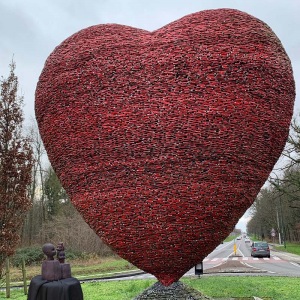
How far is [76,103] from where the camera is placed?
618 cm

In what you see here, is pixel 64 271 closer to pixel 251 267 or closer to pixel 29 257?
pixel 251 267

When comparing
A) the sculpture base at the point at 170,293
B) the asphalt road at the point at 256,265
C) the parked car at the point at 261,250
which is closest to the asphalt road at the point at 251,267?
the asphalt road at the point at 256,265

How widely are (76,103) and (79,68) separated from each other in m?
0.57

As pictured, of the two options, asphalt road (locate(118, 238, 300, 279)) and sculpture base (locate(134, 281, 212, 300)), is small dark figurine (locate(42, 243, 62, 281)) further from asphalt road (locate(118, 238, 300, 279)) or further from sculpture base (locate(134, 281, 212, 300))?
asphalt road (locate(118, 238, 300, 279))

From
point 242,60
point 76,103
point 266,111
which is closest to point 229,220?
point 266,111

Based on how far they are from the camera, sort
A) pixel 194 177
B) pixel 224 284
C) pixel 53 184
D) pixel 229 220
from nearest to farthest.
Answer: pixel 194 177
pixel 229 220
pixel 224 284
pixel 53 184

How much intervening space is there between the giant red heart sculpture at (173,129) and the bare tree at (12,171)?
17.0 ft

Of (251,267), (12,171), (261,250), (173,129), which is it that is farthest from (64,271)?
(261,250)

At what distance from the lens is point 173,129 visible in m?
5.69

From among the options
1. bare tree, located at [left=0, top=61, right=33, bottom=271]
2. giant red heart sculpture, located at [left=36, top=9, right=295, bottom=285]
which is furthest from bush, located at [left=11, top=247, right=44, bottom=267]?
giant red heart sculpture, located at [left=36, top=9, right=295, bottom=285]

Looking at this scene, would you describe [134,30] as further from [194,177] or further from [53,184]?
[53,184]

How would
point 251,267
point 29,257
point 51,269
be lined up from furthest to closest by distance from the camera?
point 29,257
point 251,267
point 51,269

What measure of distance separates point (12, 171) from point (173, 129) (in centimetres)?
682

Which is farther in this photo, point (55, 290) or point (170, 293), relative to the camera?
point (170, 293)
